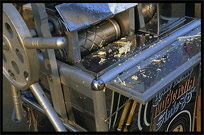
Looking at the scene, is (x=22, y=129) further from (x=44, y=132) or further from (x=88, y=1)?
(x=88, y=1)

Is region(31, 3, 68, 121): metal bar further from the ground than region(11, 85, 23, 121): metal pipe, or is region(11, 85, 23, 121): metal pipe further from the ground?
region(31, 3, 68, 121): metal bar

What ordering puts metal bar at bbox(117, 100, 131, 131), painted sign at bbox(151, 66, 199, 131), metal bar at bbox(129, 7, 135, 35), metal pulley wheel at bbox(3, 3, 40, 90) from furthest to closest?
metal bar at bbox(129, 7, 135, 35)
painted sign at bbox(151, 66, 199, 131)
metal bar at bbox(117, 100, 131, 131)
metal pulley wheel at bbox(3, 3, 40, 90)

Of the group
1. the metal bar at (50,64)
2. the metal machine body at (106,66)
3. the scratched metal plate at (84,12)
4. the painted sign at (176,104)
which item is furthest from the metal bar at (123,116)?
the scratched metal plate at (84,12)

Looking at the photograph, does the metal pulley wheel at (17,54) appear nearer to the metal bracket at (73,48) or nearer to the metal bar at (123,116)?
the metal bracket at (73,48)

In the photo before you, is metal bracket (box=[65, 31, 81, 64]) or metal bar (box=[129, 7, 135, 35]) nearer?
metal bracket (box=[65, 31, 81, 64])

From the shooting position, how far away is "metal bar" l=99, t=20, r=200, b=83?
4.28ft

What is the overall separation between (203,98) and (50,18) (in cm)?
107

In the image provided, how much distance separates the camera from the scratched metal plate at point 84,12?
1.33 m

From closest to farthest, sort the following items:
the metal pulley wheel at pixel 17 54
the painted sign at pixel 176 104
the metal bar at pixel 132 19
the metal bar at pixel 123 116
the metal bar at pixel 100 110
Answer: the metal pulley wheel at pixel 17 54 < the metal bar at pixel 100 110 < the metal bar at pixel 123 116 < the painted sign at pixel 176 104 < the metal bar at pixel 132 19

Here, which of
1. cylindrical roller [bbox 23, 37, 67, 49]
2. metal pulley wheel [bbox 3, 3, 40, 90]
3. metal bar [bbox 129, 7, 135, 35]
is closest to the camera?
cylindrical roller [bbox 23, 37, 67, 49]

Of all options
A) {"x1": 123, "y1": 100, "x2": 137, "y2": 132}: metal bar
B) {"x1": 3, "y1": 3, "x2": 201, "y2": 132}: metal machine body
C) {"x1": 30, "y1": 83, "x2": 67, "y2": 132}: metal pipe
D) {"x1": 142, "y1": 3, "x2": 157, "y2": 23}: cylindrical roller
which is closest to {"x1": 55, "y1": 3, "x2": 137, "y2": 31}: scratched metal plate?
{"x1": 3, "y1": 3, "x2": 201, "y2": 132}: metal machine body

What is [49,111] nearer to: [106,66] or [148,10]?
[106,66]

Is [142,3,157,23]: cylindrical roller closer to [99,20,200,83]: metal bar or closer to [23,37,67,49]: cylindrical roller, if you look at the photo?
[99,20,200,83]: metal bar

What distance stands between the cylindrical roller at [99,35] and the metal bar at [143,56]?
186 millimetres
